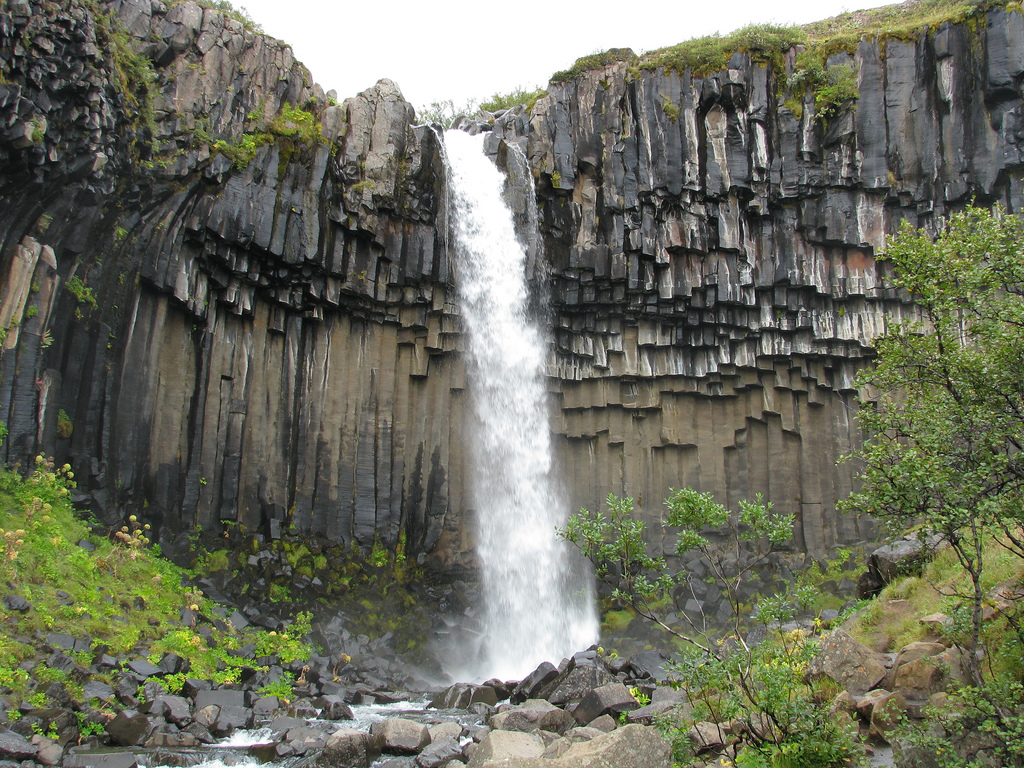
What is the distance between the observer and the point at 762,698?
5.52 meters

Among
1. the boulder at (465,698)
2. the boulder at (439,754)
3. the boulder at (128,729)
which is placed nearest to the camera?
the boulder at (128,729)

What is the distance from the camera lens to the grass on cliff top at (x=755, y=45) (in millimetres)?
19312

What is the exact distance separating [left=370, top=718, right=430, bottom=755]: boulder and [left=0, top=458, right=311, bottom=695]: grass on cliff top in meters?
3.63

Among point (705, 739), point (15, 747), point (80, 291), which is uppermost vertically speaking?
point (80, 291)

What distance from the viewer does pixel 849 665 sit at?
295 inches

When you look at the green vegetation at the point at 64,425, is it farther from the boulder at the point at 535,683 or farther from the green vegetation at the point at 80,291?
the boulder at the point at 535,683

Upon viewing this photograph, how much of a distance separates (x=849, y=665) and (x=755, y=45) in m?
18.3

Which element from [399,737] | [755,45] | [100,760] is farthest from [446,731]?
[755,45]

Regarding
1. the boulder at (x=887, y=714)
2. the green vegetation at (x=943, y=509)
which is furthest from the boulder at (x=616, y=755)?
the boulder at (x=887, y=714)

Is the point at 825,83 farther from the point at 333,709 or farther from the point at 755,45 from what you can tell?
the point at 333,709

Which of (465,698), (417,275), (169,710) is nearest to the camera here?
(169,710)

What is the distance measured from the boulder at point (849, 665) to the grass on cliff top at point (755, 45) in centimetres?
1718

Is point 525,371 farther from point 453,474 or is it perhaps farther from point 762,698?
point 762,698

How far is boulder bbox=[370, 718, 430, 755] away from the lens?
31.3 ft
